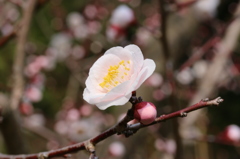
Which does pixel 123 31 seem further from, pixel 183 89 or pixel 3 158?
pixel 183 89

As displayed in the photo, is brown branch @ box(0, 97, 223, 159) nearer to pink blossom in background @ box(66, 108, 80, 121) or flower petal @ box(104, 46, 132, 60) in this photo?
flower petal @ box(104, 46, 132, 60)

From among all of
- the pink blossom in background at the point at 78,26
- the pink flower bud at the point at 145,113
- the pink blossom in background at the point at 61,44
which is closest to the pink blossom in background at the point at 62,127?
the pink blossom in background at the point at 61,44

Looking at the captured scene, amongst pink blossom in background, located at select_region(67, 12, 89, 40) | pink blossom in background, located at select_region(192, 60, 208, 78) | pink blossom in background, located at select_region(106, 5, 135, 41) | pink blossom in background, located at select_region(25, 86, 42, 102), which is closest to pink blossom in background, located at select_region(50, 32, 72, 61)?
pink blossom in background, located at select_region(67, 12, 89, 40)

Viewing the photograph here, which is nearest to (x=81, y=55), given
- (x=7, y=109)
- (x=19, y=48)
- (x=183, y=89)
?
(x=183, y=89)

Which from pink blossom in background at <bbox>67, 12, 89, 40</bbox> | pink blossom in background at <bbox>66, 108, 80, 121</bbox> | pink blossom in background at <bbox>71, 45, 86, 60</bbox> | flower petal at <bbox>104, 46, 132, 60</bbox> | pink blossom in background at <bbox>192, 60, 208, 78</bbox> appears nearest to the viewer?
flower petal at <bbox>104, 46, 132, 60</bbox>

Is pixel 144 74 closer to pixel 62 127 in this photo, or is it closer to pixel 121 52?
pixel 121 52

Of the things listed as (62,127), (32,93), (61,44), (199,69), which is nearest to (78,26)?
(61,44)

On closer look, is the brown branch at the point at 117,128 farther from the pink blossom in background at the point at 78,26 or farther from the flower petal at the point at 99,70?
the pink blossom in background at the point at 78,26
